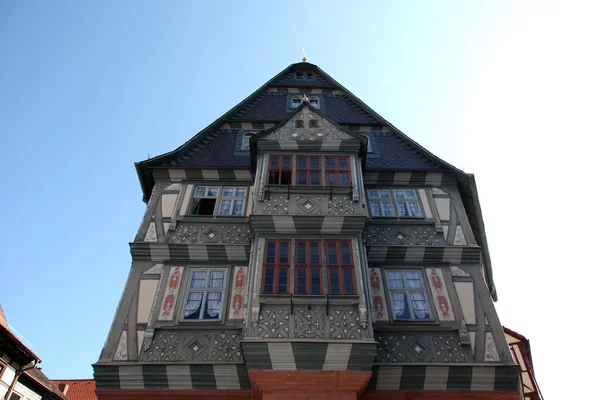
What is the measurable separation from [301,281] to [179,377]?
367cm

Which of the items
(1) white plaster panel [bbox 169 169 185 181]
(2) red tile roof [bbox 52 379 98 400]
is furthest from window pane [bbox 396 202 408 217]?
(2) red tile roof [bbox 52 379 98 400]

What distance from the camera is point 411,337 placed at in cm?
1145

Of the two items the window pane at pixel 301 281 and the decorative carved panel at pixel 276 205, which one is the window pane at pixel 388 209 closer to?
the decorative carved panel at pixel 276 205

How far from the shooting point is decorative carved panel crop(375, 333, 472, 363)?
36.2 ft

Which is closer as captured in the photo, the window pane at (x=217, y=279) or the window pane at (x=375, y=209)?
the window pane at (x=217, y=279)

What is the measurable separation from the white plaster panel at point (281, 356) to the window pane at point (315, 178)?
5.57 metres

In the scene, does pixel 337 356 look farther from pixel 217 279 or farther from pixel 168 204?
pixel 168 204

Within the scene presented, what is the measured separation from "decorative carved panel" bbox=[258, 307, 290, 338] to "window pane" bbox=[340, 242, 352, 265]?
217 cm

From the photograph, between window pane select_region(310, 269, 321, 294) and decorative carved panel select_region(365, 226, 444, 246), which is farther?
decorative carved panel select_region(365, 226, 444, 246)

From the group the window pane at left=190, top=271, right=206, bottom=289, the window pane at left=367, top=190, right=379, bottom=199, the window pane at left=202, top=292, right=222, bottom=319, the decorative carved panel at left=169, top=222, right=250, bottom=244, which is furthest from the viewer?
the window pane at left=367, top=190, right=379, bottom=199

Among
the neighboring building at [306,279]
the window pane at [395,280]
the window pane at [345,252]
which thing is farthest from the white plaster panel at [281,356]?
the window pane at [395,280]

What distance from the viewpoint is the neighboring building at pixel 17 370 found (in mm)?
18953

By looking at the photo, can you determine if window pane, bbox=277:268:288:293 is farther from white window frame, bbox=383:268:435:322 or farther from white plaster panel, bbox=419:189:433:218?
white plaster panel, bbox=419:189:433:218

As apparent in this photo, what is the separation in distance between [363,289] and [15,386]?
17848 mm
